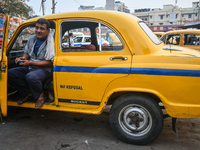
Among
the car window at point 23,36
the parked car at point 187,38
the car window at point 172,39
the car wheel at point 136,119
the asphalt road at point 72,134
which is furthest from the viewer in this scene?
the car window at point 172,39

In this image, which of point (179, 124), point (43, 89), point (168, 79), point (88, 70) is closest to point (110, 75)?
point (88, 70)

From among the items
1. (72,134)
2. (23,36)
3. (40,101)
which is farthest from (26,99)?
(23,36)

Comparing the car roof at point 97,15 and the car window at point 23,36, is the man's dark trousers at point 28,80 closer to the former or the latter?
the car window at point 23,36

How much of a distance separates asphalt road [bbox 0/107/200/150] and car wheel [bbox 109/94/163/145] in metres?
0.16

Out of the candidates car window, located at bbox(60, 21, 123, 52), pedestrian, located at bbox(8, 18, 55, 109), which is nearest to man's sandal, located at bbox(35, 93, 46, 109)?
pedestrian, located at bbox(8, 18, 55, 109)

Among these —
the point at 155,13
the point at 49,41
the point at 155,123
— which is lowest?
the point at 155,123

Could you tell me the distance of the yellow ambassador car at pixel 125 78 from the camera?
2.67 m

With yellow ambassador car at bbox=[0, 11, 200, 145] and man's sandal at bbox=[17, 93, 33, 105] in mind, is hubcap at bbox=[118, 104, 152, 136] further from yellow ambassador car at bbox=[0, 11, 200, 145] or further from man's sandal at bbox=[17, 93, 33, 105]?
man's sandal at bbox=[17, 93, 33, 105]

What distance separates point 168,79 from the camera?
2.67m

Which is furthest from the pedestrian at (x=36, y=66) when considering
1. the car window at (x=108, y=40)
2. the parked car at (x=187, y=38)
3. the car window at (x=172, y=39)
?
the car window at (x=172, y=39)

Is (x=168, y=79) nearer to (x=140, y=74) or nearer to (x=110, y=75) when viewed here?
(x=140, y=74)

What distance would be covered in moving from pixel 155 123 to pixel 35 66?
7.61 ft

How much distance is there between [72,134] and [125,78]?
1384mm

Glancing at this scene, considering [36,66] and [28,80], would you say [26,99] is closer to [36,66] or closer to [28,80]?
[28,80]
